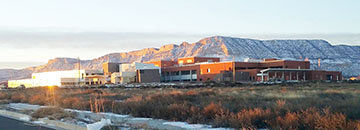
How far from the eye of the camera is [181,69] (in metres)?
113

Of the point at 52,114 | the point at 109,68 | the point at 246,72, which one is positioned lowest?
the point at 52,114

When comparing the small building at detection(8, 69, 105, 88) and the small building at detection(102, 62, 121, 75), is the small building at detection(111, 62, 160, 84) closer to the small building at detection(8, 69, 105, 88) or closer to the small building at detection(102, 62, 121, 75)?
the small building at detection(102, 62, 121, 75)

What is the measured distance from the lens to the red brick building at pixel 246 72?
9450 cm

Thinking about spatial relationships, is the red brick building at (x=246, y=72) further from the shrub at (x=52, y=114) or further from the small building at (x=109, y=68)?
the shrub at (x=52, y=114)

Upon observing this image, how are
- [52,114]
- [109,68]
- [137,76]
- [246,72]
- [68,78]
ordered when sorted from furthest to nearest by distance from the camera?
[68,78] → [109,68] → [137,76] → [246,72] → [52,114]

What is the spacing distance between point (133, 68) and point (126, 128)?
107945mm

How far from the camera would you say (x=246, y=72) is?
95688 millimetres

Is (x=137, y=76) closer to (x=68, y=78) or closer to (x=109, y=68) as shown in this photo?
(x=109, y=68)

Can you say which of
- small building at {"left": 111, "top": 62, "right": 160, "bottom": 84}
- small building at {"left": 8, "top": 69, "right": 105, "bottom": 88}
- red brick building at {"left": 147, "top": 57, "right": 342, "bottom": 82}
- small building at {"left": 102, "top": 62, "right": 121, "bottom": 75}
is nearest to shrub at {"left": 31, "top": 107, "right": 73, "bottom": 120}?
red brick building at {"left": 147, "top": 57, "right": 342, "bottom": 82}

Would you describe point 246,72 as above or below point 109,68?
below

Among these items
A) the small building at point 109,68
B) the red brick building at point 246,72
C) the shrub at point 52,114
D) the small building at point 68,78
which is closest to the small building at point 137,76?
the red brick building at point 246,72

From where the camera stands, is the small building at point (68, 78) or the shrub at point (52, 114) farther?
the small building at point (68, 78)

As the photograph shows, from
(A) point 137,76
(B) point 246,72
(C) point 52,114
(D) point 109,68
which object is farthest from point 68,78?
(C) point 52,114

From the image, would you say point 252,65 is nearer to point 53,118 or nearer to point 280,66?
Answer: point 280,66
